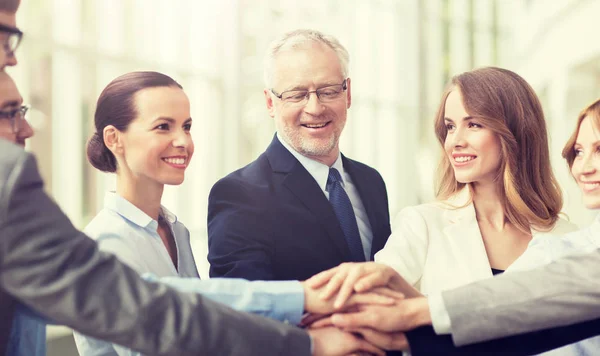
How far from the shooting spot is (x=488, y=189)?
88.4 inches

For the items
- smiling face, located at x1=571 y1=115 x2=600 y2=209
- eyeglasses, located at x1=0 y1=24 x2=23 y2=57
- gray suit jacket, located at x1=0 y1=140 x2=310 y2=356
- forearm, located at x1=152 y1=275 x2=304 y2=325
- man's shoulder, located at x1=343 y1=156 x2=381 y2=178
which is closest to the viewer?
gray suit jacket, located at x1=0 y1=140 x2=310 y2=356

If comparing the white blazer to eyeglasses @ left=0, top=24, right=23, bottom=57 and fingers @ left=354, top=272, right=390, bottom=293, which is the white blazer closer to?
fingers @ left=354, top=272, right=390, bottom=293

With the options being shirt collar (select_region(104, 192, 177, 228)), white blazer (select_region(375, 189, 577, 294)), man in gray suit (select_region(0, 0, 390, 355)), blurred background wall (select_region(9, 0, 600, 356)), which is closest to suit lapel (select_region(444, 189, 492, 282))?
white blazer (select_region(375, 189, 577, 294))

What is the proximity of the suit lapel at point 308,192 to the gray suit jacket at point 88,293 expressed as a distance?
0.74 meters

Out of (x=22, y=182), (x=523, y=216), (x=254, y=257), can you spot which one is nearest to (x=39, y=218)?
(x=22, y=182)

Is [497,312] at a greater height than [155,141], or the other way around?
[155,141]

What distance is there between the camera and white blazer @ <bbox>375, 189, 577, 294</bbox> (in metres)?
2.04

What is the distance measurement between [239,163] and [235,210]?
3.74m

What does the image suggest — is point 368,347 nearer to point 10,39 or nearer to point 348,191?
point 348,191

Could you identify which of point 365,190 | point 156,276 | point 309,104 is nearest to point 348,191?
point 365,190

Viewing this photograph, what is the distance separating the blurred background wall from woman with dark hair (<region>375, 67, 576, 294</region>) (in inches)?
62.3

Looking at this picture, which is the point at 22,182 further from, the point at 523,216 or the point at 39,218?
the point at 523,216

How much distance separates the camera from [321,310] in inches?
66.6

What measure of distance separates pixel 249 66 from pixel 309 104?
11.7ft
